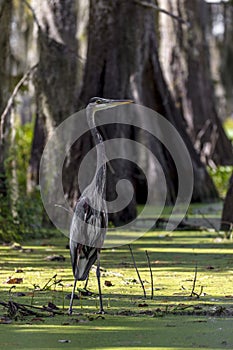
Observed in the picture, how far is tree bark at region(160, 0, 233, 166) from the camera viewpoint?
18.1 meters

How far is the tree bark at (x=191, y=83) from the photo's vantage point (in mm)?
18062

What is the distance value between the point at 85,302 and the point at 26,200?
4408 mm

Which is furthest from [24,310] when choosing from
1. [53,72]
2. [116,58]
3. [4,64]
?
[116,58]

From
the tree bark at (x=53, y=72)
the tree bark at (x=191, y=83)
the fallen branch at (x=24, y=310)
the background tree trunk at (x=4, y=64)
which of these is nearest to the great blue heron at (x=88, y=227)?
the fallen branch at (x=24, y=310)

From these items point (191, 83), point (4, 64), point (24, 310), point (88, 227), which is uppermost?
point (4, 64)

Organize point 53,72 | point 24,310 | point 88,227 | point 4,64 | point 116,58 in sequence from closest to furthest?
point 24,310 → point 88,227 → point 4,64 → point 53,72 → point 116,58

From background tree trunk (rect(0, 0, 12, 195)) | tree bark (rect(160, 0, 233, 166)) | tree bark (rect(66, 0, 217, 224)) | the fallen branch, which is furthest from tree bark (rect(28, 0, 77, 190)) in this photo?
tree bark (rect(160, 0, 233, 166))

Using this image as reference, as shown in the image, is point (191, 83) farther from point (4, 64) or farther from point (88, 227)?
point (88, 227)

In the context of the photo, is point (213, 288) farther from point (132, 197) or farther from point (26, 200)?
point (132, 197)

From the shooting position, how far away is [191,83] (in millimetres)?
18594

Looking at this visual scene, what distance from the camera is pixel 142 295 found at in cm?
611

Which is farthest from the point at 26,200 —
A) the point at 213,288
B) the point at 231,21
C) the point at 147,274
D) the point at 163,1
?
the point at 231,21

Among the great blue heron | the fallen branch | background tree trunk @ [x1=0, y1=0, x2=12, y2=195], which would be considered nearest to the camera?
the fallen branch

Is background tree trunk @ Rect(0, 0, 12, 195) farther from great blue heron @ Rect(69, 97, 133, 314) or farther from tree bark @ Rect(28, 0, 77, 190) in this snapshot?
great blue heron @ Rect(69, 97, 133, 314)
